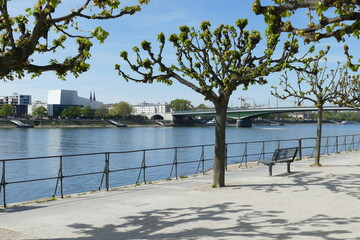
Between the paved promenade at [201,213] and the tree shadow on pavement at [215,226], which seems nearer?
the tree shadow on pavement at [215,226]

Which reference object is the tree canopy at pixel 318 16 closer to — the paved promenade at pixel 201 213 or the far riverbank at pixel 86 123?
the paved promenade at pixel 201 213

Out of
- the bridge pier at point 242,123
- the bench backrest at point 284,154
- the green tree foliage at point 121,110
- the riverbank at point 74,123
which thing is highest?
the green tree foliage at point 121,110

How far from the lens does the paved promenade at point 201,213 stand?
780cm

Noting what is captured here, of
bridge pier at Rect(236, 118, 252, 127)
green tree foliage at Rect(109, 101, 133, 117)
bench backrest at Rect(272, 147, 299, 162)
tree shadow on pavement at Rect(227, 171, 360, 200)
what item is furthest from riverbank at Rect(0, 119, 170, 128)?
tree shadow on pavement at Rect(227, 171, 360, 200)

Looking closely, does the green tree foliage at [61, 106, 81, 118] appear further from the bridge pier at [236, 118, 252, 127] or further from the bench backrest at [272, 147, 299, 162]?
the bench backrest at [272, 147, 299, 162]

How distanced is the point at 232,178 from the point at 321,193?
4471 mm

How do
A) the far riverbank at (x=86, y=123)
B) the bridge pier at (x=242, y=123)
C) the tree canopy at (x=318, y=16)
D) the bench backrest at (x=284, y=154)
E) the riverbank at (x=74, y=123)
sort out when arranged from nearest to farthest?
the tree canopy at (x=318, y=16), the bench backrest at (x=284, y=154), the riverbank at (x=74, y=123), the far riverbank at (x=86, y=123), the bridge pier at (x=242, y=123)

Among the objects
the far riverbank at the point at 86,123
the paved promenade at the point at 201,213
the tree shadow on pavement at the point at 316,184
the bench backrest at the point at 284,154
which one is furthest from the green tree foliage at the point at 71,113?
the paved promenade at the point at 201,213

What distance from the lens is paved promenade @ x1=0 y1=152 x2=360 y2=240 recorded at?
25.6ft

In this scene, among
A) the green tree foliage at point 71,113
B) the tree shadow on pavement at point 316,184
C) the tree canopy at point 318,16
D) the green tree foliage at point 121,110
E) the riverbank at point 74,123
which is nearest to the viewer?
the tree canopy at point 318,16

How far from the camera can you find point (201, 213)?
9.55 m

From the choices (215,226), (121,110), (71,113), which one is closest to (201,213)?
(215,226)

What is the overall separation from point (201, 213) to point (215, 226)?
1.27m

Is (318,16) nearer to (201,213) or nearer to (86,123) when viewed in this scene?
(201,213)
